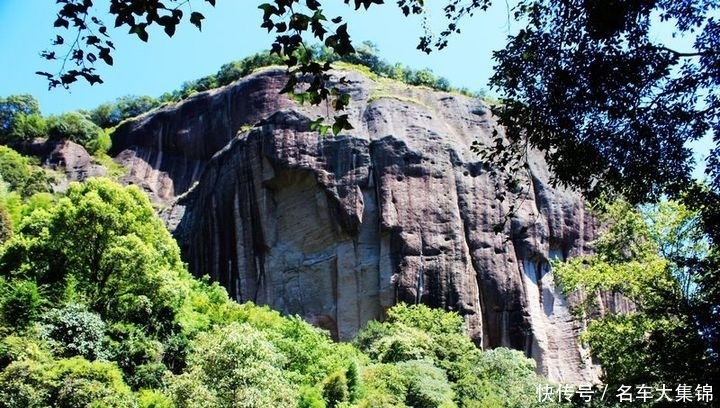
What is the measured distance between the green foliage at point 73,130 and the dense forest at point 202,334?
24.0 meters

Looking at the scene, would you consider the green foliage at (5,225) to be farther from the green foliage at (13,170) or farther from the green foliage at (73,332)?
the green foliage at (13,170)

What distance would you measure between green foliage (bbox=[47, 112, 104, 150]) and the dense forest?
24.0 m

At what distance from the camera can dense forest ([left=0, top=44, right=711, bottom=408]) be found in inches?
598

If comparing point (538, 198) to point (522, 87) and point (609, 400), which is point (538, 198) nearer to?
point (609, 400)

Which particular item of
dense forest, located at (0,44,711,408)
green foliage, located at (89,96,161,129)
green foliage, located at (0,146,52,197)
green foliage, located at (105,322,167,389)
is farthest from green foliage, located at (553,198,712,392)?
green foliage, located at (89,96,161,129)

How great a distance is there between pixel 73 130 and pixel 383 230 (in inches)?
1138

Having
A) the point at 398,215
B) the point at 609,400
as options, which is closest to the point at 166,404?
the point at 609,400

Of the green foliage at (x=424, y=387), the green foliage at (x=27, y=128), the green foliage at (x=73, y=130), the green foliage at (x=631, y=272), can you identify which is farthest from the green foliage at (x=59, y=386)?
the green foliage at (x=27, y=128)

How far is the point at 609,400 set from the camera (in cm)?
1377

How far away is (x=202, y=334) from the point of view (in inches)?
717

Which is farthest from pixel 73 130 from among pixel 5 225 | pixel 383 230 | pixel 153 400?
pixel 153 400

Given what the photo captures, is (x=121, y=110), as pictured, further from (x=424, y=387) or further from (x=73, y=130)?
(x=424, y=387)

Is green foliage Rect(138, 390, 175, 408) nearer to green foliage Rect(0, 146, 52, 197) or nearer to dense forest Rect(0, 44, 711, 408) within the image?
dense forest Rect(0, 44, 711, 408)

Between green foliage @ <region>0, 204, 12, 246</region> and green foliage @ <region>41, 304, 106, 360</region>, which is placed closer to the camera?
green foliage @ <region>41, 304, 106, 360</region>
